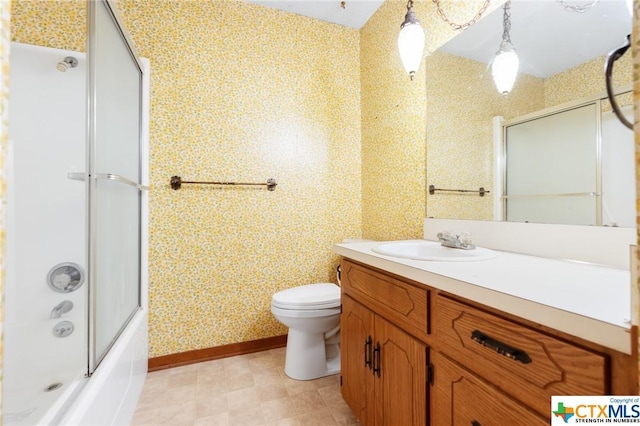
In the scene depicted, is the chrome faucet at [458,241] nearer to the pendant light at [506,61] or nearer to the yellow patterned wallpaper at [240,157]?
the pendant light at [506,61]

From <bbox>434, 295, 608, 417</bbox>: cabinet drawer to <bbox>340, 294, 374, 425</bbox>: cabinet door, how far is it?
0.42m

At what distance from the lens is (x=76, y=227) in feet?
4.35

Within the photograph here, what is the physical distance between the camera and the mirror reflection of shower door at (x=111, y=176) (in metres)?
1.04

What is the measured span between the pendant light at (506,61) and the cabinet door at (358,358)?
1122 mm

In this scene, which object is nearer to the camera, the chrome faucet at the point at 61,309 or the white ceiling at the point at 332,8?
the chrome faucet at the point at 61,309

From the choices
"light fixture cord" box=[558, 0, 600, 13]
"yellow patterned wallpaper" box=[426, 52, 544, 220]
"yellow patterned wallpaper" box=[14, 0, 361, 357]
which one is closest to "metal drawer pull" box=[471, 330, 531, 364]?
"yellow patterned wallpaper" box=[426, 52, 544, 220]

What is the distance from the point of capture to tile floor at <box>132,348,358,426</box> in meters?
1.33

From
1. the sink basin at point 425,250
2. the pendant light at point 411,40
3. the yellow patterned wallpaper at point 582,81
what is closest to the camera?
the yellow patterned wallpaper at point 582,81

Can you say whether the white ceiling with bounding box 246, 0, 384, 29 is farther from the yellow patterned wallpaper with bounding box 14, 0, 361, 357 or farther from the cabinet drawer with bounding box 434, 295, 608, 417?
the cabinet drawer with bounding box 434, 295, 608, 417

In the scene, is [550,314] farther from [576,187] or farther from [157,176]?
[157,176]

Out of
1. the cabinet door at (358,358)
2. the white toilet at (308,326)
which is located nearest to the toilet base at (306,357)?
the white toilet at (308,326)

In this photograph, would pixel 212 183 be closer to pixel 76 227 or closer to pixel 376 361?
pixel 76 227

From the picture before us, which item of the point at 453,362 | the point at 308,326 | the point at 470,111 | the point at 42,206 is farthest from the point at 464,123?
the point at 42,206

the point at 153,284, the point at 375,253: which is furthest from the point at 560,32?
the point at 153,284
